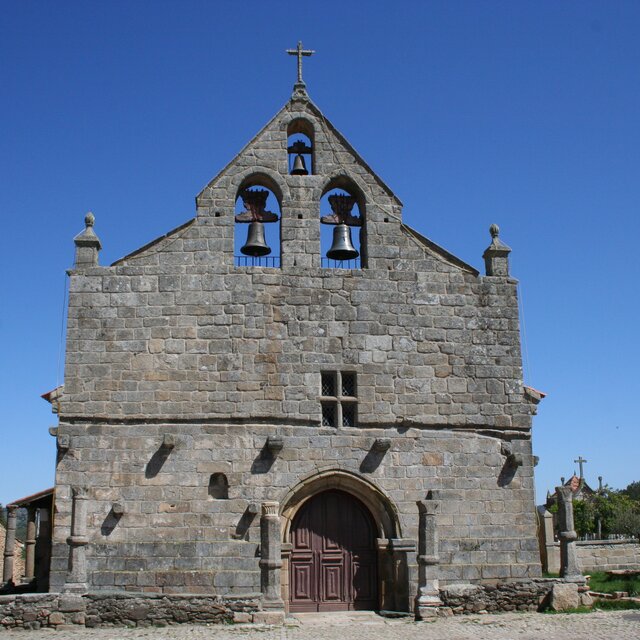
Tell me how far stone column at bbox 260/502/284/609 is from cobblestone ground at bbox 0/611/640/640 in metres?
0.47

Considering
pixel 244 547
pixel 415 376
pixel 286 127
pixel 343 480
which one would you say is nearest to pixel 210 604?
pixel 244 547

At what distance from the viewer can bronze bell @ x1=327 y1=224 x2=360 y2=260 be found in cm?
1419

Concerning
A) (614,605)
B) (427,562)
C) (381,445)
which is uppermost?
(381,445)

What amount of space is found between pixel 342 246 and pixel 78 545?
6.46m

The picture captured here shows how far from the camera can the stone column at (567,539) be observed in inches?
507

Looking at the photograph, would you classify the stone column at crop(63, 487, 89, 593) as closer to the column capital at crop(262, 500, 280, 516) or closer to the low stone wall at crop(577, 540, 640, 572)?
the column capital at crop(262, 500, 280, 516)

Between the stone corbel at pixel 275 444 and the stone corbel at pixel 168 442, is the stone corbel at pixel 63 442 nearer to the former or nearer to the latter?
the stone corbel at pixel 168 442

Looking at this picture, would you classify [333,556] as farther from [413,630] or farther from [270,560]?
[413,630]

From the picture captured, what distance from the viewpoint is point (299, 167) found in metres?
14.5

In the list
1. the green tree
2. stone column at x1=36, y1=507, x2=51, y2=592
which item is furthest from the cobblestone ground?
the green tree

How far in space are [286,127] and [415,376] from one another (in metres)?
4.96

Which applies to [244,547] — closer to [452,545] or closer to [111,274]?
[452,545]

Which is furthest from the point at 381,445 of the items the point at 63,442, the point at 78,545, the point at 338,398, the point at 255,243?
the point at 63,442

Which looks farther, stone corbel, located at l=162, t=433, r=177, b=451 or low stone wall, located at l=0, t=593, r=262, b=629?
stone corbel, located at l=162, t=433, r=177, b=451
